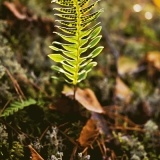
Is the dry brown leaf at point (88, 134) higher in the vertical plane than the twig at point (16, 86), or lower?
lower

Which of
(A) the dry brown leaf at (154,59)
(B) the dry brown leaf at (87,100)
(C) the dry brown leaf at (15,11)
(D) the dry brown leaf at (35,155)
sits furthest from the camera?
(A) the dry brown leaf at (154,59)

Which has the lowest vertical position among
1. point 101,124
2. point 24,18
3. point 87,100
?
point 101,124

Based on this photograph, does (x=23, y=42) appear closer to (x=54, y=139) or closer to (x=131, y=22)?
(x=54, y=139)

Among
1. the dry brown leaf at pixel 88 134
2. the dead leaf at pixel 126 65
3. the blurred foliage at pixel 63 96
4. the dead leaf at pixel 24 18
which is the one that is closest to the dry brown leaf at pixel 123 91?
the blurred foliage at pixel 63 96

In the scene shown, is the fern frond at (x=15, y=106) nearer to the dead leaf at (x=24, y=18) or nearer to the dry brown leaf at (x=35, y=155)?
the dry brown leaf at (x=35, y=155)

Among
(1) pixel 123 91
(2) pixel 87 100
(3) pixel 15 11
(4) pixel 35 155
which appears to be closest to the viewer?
(4) pixel 35 155

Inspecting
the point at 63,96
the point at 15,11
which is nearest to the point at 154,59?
the point at 63,96

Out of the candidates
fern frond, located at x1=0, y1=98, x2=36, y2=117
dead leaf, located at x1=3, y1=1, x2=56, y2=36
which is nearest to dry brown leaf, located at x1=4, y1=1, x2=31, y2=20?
dead leaf, located at x1=3, y1=1, x2=56, y2=36

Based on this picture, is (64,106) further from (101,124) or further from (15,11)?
(15,11)
